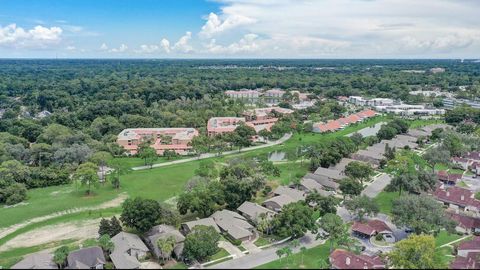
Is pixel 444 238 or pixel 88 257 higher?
pixel 88 257

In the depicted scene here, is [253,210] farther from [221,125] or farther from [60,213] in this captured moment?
[221,125]

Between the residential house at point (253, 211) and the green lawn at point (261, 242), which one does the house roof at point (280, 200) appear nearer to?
the residential house at point (253, 211)

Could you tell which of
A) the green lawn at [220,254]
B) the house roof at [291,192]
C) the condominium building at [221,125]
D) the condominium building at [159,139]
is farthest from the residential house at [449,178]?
the condominium building at [221,125]

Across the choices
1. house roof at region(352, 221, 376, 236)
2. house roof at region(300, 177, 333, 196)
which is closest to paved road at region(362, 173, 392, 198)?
Result: house roof at region(300, 177, 333, 196)

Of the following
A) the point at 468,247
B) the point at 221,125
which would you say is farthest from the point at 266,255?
the point at 221,125

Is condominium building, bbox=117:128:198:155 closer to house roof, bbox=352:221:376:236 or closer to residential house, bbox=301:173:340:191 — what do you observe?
residential house, bbox=301:173:340:191

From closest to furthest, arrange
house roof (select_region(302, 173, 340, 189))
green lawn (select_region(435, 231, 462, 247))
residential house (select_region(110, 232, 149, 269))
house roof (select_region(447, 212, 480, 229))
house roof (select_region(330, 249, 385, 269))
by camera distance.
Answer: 1. house roof (select_region(330, 249, 385, 269))
2. residential house (select_region(110, 232, 149, 269))
3. green lawn (select_region(435, 231, 462, 247))
4. house roof (select_region(447, 212, 480, 229))
5. house roof (select_region(302, 173, 340, 189))
